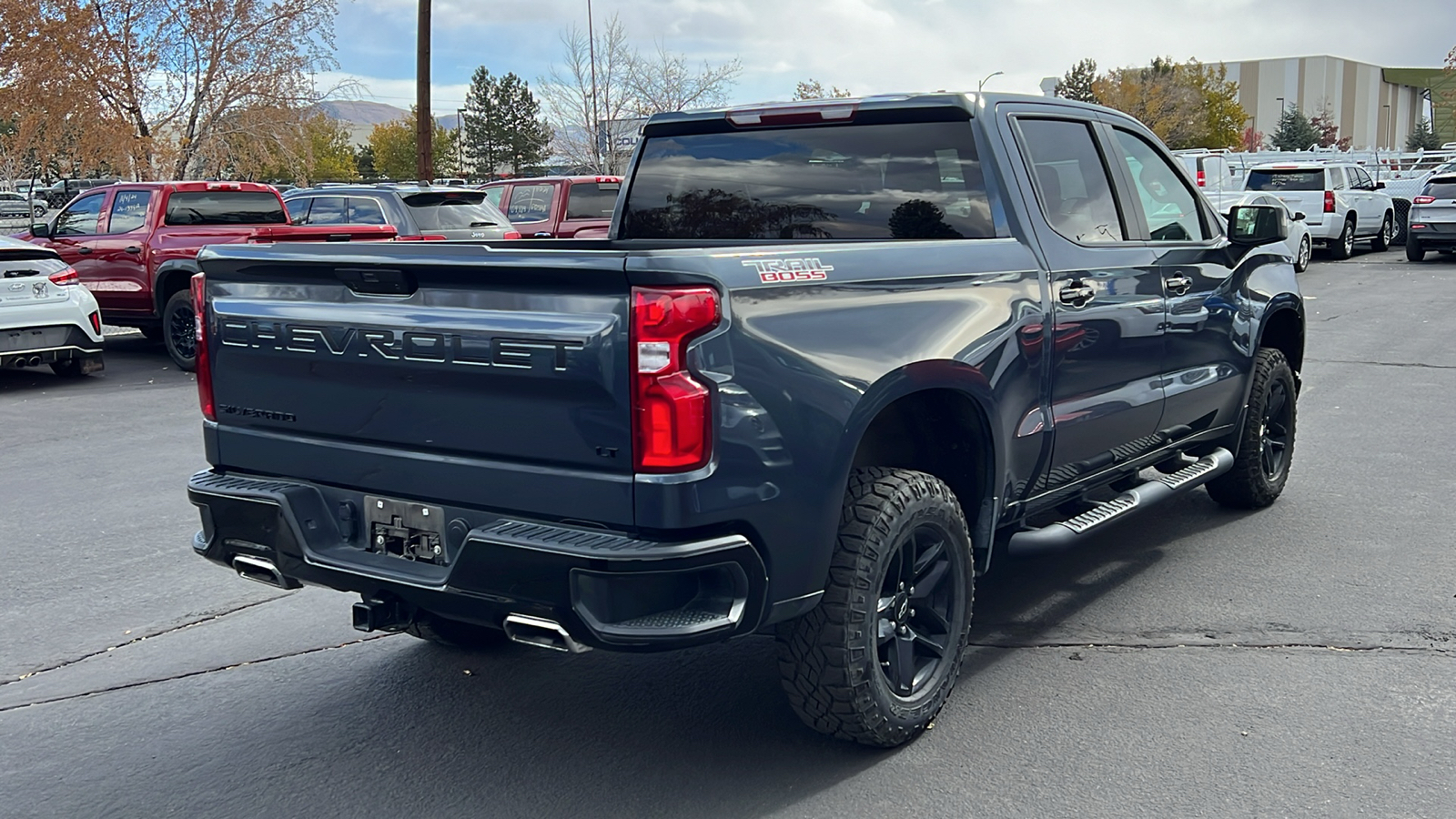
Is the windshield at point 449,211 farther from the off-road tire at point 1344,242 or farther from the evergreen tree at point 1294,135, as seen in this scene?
the evergreen tree at point 1294,135

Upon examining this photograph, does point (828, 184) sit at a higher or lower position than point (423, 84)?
lower

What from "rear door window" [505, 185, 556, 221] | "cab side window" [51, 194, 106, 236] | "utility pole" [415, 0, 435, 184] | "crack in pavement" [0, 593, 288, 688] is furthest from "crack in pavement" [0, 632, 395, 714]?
"utility pole" [415, 0, 435, 184]

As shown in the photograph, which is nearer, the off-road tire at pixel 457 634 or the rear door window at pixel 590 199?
the off-road tire at pixel 457 634

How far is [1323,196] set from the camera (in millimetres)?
23953

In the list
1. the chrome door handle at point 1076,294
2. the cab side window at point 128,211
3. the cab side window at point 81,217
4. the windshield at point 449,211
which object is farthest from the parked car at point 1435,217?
the chrome door handle at point 1076,294

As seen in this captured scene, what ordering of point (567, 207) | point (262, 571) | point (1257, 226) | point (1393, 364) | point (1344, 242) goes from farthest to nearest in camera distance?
point (1344, 242), point (567, 207), point (1393, 364), point (1257, 226), point (262, 571)

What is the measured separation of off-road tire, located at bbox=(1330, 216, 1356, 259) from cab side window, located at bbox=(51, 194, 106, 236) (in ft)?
69.6

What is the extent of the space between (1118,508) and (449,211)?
11.4 meters

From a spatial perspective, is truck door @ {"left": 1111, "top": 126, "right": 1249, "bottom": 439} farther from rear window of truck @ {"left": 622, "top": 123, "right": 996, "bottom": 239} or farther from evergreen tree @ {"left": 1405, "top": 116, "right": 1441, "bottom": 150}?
evergreen tree @ {"left": 1405, "top": 116, "right": 1441, "bottom": 150}

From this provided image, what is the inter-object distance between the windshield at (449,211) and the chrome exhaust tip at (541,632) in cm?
1213

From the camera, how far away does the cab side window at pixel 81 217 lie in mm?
13711

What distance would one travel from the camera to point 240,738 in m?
4.05

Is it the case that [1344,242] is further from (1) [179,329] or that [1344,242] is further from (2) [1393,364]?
(1) [179,329]

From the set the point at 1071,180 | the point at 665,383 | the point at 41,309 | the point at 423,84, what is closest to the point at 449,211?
the point at 41,309
